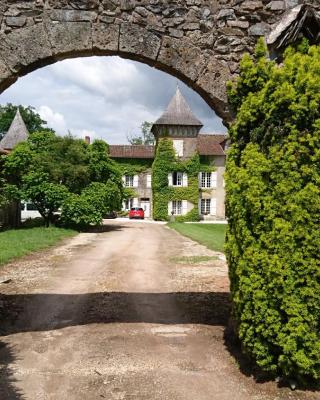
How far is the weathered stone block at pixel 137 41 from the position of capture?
15.5 feet

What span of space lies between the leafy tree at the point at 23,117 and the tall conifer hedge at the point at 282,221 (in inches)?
2134

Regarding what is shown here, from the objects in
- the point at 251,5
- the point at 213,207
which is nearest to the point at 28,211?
the point at 213,207

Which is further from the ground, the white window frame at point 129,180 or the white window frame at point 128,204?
the white window frame at point 129,180

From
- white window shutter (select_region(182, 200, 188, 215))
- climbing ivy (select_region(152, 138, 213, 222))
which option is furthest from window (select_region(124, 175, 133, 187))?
white window shutter (select_region(182, 200, 188, 215))

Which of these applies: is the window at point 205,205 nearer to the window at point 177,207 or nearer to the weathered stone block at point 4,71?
the window at point 177,207

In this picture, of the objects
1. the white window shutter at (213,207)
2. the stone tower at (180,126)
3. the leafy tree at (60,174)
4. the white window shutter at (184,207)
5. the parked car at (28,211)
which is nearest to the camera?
the leafy tree at (60,174)

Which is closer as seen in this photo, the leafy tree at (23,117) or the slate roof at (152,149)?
the slate roof at (152,149)

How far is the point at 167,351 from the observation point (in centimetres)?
470

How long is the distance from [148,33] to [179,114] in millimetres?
32261

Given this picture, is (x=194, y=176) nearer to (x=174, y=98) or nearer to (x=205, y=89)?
(x=174, y=98)

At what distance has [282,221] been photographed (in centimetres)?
397

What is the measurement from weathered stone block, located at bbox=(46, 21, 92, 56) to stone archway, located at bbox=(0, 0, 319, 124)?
11mm

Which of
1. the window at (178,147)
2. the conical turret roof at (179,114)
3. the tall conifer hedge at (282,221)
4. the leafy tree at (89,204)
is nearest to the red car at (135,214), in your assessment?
the window at (178,147)

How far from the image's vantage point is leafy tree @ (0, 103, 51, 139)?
54.6 m
